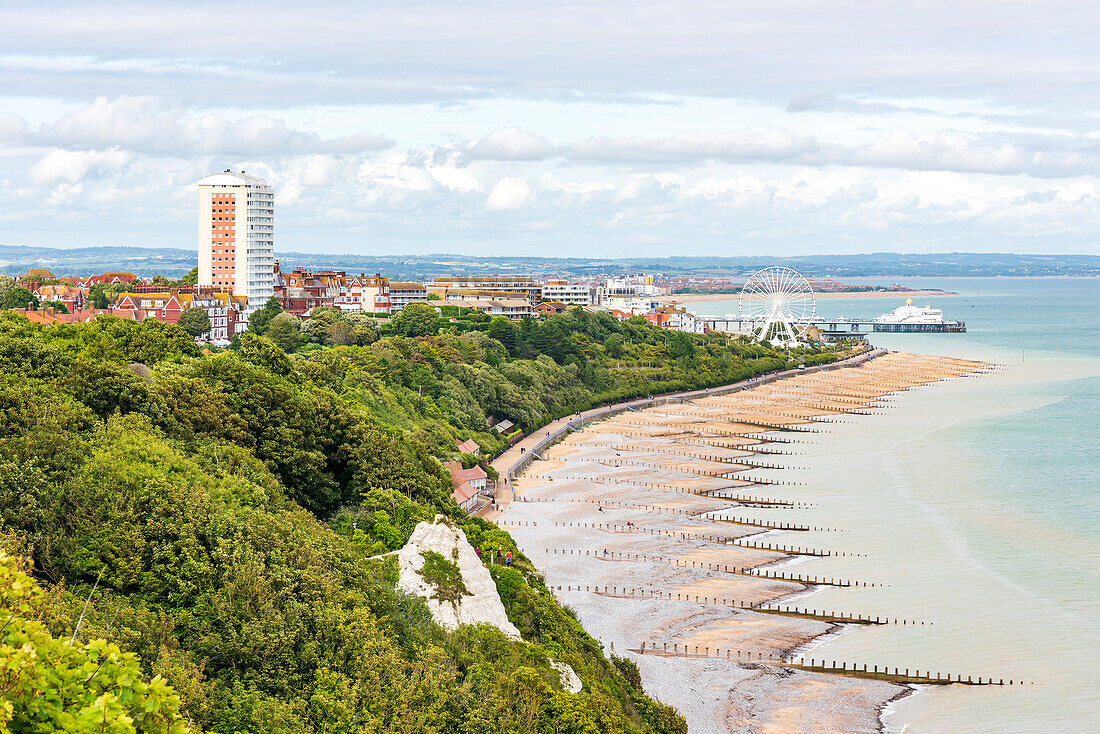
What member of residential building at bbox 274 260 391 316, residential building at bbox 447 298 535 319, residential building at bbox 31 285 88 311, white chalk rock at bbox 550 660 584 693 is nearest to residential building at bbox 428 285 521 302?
residential building at bbox 447 298 535 319

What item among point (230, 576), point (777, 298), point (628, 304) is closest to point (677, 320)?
point (777, 298)

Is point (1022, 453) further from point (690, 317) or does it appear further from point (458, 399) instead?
point (690, 317)

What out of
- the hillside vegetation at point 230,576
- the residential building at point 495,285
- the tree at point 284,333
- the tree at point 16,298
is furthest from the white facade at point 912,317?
the hillside vegetation at point 230,576

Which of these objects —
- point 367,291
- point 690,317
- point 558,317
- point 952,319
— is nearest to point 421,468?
point 558,317

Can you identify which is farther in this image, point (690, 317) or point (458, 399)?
point (690, 317)

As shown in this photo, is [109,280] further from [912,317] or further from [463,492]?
[912,317]

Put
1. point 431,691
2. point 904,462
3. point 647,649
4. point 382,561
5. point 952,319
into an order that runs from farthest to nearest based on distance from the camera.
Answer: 1. point 952,319
2. point 904,462
3. point 647,649
4. point 382,561
5. point 431,691
